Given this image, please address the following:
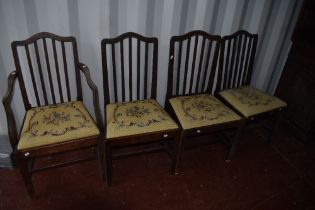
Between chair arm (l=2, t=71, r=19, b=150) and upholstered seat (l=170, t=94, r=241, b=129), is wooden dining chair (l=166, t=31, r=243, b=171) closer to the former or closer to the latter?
upholstered seat (l=170, t=94, r=241, b=129)

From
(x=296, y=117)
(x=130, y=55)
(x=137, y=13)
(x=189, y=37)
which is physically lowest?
(x=296, y=117)

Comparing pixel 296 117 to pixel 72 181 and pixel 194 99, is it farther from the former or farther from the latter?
pixel 72 181

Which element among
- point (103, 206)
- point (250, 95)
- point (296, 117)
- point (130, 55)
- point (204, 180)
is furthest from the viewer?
point (296, 117)

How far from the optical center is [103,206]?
1.88m

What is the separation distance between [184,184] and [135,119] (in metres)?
0.67

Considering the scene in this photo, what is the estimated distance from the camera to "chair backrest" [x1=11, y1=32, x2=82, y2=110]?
6.04 ft

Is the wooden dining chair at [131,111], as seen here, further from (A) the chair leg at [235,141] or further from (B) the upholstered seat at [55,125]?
(A) the chair leg at [235,141]

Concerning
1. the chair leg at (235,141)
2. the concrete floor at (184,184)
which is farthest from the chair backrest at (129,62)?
the chair leg at (235,141)

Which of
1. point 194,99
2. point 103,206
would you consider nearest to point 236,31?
point 194,99

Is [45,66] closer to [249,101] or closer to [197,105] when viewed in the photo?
[197,105]

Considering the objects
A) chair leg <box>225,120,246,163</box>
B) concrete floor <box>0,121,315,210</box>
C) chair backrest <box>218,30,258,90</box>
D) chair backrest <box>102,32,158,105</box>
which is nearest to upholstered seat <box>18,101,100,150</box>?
chair backrest <box>102,32,158,105</box>

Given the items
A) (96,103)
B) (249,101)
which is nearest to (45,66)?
(96,103)

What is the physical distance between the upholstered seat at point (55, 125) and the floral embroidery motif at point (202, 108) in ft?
2.38

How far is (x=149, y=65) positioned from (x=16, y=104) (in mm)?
1128
